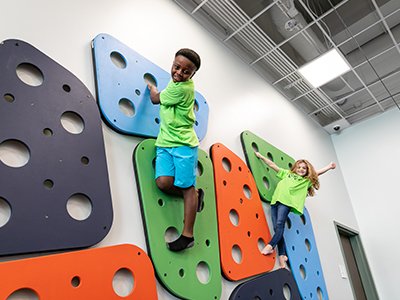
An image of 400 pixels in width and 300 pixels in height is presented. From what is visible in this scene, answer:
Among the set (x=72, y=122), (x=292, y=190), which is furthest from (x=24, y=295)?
(x=292, y=190)

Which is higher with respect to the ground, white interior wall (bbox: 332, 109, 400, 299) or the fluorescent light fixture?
the fluorescent light fixture

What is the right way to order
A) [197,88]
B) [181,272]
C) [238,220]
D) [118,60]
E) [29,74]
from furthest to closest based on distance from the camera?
[197,88]
[238,220]
[118,60]
[181,272]
[29,74]

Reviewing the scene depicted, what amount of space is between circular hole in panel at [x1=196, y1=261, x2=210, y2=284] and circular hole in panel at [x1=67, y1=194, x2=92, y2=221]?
71 centimetres

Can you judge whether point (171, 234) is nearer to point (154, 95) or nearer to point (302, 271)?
point (154, 95)

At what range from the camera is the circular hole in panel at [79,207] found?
1282 mm

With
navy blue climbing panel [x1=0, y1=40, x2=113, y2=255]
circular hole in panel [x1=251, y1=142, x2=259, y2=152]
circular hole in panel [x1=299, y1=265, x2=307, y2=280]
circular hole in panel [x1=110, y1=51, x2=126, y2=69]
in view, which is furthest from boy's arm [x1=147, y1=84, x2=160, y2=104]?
circular hole in panel [x1=299, y1=265, x2=307, y2=280]

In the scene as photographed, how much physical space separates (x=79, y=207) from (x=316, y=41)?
10.7 feet

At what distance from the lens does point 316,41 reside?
352 cm

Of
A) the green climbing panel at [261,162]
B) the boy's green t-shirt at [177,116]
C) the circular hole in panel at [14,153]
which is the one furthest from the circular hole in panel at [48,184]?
the green climbing panel at [261,162]

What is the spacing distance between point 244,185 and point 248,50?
1.78 metres

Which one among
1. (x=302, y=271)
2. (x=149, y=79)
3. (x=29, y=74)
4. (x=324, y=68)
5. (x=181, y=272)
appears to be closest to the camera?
(x=29, y=74)

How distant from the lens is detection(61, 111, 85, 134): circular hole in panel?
1420mm

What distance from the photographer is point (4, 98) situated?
48.4 inches

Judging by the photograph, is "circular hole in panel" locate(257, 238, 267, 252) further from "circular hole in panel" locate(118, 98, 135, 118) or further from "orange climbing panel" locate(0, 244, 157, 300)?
"circular hole in panel" locate(118, 98, 135, 118)
